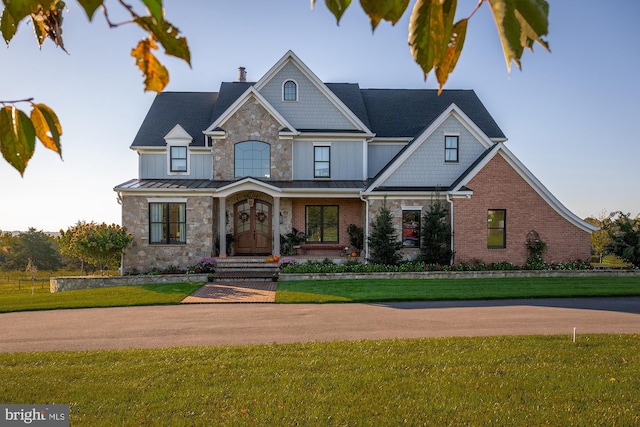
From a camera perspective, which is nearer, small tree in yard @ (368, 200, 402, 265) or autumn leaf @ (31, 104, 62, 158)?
autumn leaf @ (31, 104, 62, 158)

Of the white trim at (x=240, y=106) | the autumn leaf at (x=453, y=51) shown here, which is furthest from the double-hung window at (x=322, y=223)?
the autumn leaf at (x=453, y=51)

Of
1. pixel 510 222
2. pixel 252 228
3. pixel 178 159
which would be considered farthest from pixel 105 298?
pixel 510 222

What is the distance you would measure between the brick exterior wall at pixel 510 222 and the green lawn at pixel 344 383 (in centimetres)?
1073

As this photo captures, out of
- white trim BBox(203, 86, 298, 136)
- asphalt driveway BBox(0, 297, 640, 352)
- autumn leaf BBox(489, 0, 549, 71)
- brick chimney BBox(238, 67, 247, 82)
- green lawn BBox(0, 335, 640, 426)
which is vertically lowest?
asphalt driveway BBox(0, 297, 640, 352)

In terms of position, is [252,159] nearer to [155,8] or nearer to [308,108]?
[308,108]

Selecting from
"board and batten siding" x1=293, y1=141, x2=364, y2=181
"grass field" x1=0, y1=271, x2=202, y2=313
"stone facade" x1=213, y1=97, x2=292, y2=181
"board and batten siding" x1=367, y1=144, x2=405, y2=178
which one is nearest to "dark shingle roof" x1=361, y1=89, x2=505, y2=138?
"board and batten siding" x1=367, y1=144, x2=405, y2=178

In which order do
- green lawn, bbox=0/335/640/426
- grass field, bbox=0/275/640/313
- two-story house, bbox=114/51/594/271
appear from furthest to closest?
two-story house, bbox=114/51/594/271 → grass field, bbox=0/275/640/313 → green lawn, bbox=0/335/640/426

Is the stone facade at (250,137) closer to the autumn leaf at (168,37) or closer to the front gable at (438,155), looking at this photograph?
the front gable at (438,155)

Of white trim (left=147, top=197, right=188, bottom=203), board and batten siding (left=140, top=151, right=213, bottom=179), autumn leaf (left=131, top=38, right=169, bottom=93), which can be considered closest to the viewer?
autumn leaf (left=131, top=38, right=169, bottom=93)

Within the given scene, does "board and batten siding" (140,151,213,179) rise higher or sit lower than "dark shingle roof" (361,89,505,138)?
lower

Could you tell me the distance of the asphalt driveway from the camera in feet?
27.3

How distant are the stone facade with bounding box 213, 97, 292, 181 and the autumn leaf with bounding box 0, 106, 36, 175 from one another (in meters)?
19.6

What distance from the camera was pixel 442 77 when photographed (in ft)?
3.99

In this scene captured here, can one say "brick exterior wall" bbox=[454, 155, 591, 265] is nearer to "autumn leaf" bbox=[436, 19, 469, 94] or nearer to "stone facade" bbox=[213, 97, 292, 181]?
"stone facade" bbox=[213, 97, 292, 181]
